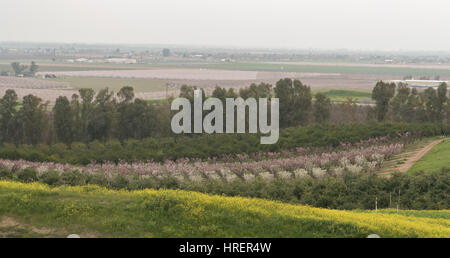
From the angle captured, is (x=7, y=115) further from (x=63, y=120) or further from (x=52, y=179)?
(x=52, y=179)

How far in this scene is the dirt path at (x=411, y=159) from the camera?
2564 centimetres

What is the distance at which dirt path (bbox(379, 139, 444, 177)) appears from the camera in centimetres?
2564

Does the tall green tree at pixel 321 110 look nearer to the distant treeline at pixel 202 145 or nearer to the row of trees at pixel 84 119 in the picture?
the row of trees at pixel 84 119

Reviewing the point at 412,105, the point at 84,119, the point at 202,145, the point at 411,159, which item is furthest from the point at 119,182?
the point at 412,105

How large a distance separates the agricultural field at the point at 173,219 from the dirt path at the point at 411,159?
1338cm

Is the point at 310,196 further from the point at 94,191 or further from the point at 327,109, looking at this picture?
the point at 327,109

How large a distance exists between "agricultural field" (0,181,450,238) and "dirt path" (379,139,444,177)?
43.9ft

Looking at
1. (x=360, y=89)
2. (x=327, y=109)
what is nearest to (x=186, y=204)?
(x=327, y=109)

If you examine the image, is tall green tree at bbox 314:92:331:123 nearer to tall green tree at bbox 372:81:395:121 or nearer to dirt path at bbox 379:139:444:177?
tall green tree at bbox 372:81:395:121

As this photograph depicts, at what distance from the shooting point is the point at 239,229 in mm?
10961

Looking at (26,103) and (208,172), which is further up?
(26,103)

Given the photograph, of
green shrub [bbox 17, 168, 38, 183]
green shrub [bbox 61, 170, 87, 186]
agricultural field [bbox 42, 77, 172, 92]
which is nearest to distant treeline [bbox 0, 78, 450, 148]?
green shrub [bbox 17, 168, 38, 183]

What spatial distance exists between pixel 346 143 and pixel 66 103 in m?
19.4

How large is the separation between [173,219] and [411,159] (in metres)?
20.5
